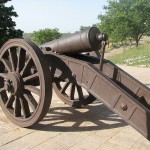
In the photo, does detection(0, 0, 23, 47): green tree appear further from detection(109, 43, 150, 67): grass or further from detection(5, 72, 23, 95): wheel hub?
detection(5, 72, 23, 95): wheel hub

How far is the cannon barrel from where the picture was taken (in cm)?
484

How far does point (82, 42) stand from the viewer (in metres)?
4.92

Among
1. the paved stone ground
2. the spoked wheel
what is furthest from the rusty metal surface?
the spoked wheel

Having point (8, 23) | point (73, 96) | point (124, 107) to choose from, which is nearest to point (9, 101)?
point (73, 96)

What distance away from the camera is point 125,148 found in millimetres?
4262

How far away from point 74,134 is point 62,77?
94 cm

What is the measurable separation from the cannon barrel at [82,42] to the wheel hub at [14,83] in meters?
0.88

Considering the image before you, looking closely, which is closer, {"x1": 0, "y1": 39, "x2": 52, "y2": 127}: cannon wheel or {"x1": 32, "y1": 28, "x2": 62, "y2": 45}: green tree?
{"x1": 0, "y1": 39, "x2": 52, "y2": 127}: cannon wheel

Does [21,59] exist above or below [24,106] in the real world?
above

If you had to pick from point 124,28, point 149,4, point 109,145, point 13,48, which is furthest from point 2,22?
point 149,4

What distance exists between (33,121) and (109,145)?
1217 millimetres

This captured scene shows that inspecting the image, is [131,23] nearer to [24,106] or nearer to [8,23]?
[8,23]

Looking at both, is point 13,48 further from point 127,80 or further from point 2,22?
point 2,22

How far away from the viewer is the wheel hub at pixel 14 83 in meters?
4.96
